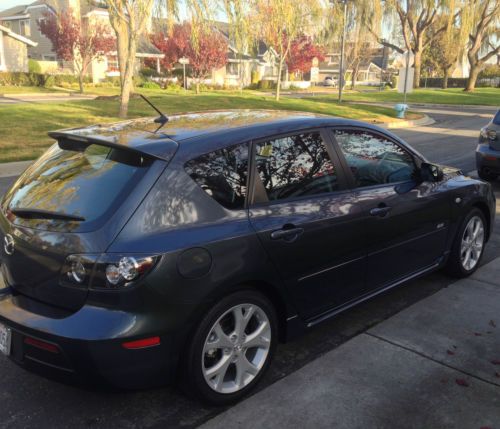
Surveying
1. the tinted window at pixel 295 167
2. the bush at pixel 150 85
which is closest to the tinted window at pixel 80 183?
the tinted window at pixel 295 167

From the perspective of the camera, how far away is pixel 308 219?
3.13 metres

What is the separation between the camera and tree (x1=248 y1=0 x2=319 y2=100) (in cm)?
1997

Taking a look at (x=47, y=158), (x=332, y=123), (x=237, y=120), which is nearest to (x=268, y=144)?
(x=237, y=120)

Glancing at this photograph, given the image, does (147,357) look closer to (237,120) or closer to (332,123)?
(237,120)

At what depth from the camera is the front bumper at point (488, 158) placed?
26.2 feet

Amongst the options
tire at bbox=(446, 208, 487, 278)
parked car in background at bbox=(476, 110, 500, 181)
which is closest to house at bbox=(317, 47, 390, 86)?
parked car in background at bbox=(476, 110, 500, 181)

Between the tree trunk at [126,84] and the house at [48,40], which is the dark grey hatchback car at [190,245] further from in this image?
the house at [48,40]

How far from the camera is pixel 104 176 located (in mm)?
2752

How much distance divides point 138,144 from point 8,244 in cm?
91

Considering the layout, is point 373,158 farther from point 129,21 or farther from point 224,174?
point 129,21

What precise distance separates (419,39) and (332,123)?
4393 centimetres

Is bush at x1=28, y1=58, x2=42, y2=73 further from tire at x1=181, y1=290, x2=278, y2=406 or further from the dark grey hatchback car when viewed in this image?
tire at x1=181, y1=290, x2=278, y2=406

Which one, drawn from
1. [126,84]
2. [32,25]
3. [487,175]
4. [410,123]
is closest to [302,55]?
[32,25]

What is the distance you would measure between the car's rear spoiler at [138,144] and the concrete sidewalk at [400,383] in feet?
4.77
